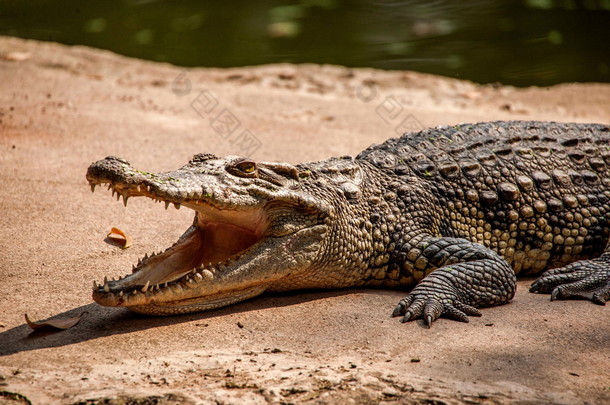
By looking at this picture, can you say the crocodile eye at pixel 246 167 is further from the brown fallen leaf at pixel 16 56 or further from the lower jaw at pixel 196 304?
the brown fallen leaf at pixel 16 56

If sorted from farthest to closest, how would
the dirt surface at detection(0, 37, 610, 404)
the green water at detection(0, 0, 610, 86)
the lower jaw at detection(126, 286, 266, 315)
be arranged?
the green water at detection(0, 0, 610, 86) → the lower jaw at detection(126, 286, 266, 315) → the dirt surface at detection(0, 37, 610, 404)

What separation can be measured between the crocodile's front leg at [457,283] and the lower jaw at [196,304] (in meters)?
1.01

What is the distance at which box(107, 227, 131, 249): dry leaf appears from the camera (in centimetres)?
519

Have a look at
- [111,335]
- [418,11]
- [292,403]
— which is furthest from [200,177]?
[418,11]

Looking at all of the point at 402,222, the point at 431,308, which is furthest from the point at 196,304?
the point at 402,222

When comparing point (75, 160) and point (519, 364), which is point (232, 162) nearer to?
point (519, 364)

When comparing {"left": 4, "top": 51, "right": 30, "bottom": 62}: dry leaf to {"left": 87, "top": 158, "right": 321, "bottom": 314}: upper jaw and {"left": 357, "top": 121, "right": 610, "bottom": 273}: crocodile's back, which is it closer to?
{"left": 357, "top": 121, "right": 610, "bottom": 273}: crocodile's back

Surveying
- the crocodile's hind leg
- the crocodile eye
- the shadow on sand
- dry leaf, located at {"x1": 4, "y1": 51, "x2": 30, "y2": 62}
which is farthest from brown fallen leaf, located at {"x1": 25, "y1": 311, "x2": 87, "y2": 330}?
dry leaf, located at {"x1": 4, "y1": 51, "x2": 30, "y2": 62}

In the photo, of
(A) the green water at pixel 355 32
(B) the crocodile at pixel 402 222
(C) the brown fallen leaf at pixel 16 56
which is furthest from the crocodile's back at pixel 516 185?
(A) the green water at pixel 355 32

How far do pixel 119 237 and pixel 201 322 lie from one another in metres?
1.63

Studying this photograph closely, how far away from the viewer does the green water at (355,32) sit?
557 inches

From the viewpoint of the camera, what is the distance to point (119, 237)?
5.28 m

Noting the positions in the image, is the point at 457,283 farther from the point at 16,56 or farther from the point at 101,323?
the point at 16,56

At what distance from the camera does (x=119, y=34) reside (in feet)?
49.2
